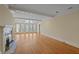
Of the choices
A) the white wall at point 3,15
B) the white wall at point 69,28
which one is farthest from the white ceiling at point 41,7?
the white wall at point 69,28

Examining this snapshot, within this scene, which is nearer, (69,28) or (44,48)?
(44,48)

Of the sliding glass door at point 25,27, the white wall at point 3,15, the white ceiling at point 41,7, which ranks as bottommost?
the sliding glass door at point 25,27

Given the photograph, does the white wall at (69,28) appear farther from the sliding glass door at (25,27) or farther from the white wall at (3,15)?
the white wall at (3,15)

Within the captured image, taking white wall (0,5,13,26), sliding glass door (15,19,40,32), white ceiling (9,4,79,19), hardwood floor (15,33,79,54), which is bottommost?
hardwood floor (15,33,79,54)

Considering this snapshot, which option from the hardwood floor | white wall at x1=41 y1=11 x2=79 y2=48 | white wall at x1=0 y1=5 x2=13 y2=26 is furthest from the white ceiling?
the hardwood floor

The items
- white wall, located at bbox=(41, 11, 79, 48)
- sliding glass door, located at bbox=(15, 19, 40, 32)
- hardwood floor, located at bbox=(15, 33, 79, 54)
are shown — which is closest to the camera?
hardwood floor, located at bbox=(15, 33, 79, 54)

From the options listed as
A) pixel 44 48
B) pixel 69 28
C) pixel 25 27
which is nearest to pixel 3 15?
pixel 44 48

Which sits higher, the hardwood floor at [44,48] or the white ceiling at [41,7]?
the white ceiling at [41,7]

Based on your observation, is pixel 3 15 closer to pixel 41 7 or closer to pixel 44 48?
pixel 41 7

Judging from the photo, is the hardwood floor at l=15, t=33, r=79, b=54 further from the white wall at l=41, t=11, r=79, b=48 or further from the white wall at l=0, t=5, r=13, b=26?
the white wall at l=0, t=5, r=13, b=26

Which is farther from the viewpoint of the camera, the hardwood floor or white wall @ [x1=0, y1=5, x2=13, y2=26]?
the hardwood floor
